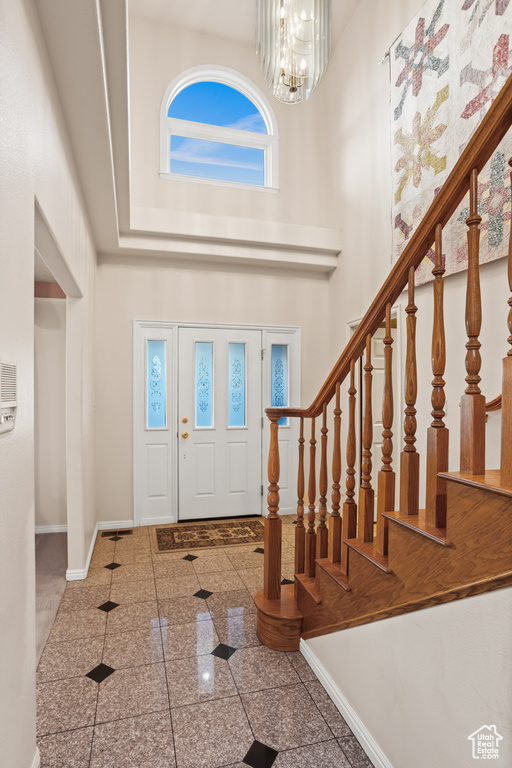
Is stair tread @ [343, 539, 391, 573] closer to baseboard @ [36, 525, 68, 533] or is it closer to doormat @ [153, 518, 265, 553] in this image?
doormat @ [153, 518, 265, 553]

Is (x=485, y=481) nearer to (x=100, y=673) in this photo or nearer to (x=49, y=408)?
(x=100, y=673)

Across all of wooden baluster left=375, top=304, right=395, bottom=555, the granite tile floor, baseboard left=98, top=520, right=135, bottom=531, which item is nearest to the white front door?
baseboard left=98, top=520, right=135, bottom=531

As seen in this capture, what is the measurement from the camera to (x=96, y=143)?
8.47ft

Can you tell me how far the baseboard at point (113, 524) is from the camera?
4.52 m

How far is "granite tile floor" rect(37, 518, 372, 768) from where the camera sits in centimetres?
173

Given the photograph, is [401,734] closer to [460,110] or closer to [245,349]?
[460,110]

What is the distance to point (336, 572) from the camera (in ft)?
6.62

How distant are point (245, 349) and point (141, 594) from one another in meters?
2.74

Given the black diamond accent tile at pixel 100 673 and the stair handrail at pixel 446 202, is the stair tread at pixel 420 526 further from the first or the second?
the black diamond accent tile at pixel 100 673

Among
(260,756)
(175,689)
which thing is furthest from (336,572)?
(175,689)

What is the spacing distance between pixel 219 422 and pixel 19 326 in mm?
3483

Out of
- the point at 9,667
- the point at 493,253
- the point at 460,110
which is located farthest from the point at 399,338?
the point at 9,667

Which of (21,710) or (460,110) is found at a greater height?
(460,110)

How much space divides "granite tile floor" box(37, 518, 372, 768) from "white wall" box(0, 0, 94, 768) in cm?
37
